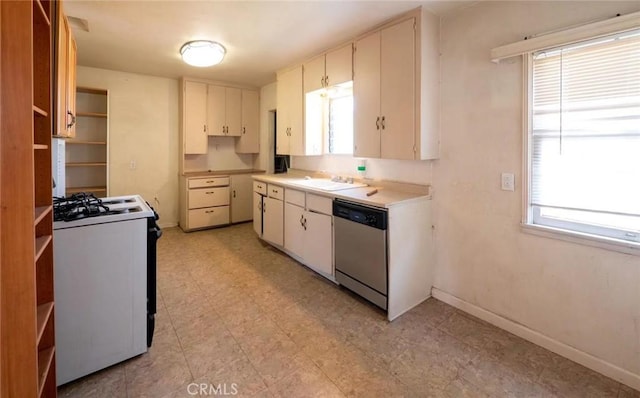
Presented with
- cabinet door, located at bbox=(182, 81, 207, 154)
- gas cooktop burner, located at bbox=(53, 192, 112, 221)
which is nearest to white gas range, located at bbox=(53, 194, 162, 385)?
gas cooktop burner, located at bbox=(53, 192, 112, 221)

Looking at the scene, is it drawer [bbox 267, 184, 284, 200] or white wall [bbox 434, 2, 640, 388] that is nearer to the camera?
white wall [bbox 434, 2, 640, 388]

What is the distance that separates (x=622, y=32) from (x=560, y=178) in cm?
84

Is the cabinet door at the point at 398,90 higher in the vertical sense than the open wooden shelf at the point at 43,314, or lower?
→ higher

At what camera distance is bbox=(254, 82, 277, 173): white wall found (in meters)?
5.26

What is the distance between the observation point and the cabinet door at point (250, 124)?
212 inches

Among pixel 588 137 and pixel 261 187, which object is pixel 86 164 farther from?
pixel 588 137

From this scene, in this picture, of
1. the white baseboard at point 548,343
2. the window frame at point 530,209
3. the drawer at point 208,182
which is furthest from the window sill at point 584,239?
the drawer at point 208,182

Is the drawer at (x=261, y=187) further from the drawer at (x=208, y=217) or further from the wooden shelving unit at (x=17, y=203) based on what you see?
the wooden shelving unit at (x=17, y=203)

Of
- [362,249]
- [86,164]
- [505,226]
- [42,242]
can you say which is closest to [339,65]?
[362,249]

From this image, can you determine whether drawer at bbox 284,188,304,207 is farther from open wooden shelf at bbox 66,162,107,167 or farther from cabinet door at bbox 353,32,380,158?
open wooden shelf at bbox 66,162,107,167

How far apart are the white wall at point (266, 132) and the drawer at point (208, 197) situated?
0.83 metres

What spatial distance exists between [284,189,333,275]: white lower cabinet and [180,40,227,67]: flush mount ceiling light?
162 centimetres

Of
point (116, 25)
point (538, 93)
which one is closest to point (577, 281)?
point (538, 93)

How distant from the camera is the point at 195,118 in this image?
193 inches
